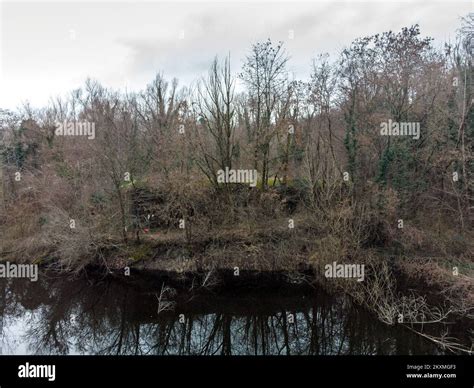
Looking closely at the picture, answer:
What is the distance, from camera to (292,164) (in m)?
15.6

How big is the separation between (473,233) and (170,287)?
13.5 m

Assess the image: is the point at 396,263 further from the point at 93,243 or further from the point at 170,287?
the point at 93,243

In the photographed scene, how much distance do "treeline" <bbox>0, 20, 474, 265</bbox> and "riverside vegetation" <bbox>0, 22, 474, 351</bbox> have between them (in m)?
0.07

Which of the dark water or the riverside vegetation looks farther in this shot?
the riverside vegetation

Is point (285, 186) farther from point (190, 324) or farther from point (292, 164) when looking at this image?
point (190, 324)

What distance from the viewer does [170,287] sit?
12.0m

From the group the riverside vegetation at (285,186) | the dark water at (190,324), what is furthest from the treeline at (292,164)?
the dark water at (190,324)

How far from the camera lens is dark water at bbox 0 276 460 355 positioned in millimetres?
8375

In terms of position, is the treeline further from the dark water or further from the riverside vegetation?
the dark water

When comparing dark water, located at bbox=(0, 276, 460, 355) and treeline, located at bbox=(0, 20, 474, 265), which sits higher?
treeline, located at bbox=(0, 20, 474, 265)

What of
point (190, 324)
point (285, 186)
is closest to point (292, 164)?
point (285, 186)

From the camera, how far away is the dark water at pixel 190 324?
8375 mm

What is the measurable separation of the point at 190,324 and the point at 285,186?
881 cm

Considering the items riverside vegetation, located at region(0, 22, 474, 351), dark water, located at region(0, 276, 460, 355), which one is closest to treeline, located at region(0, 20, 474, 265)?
riverside vegetation, located at region(0, 22, 474, 351)
